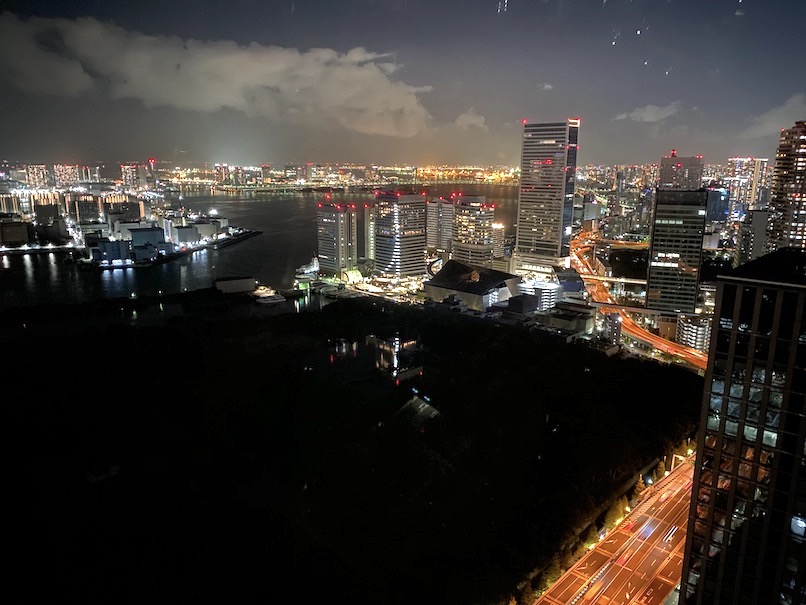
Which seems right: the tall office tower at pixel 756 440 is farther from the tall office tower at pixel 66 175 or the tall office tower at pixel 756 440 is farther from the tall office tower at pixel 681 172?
the tall office tower at pixel 66 175

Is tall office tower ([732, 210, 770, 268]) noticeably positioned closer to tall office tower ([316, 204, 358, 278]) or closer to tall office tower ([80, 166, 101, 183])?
tall office tower ([316, 204, 358, 278])

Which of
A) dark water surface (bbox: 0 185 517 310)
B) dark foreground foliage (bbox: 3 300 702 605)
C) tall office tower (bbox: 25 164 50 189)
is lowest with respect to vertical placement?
dark foreground foliage (bbox: 3 300 702 605)

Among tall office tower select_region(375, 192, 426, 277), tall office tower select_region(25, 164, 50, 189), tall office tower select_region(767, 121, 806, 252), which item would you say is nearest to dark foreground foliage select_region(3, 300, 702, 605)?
tall office tower select_region(375, 192, 426, 277)

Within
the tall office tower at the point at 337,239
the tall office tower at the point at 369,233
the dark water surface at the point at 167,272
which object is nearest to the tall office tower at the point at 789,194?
the tall office tower at the point at 369,233

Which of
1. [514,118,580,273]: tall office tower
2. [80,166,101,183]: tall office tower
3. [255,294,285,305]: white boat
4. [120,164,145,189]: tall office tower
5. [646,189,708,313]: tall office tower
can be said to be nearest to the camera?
[646,189,708,313]: tall office tower

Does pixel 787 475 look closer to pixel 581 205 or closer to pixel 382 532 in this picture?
pixel 382 532

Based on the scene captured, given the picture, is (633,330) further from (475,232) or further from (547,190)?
(547,190)
